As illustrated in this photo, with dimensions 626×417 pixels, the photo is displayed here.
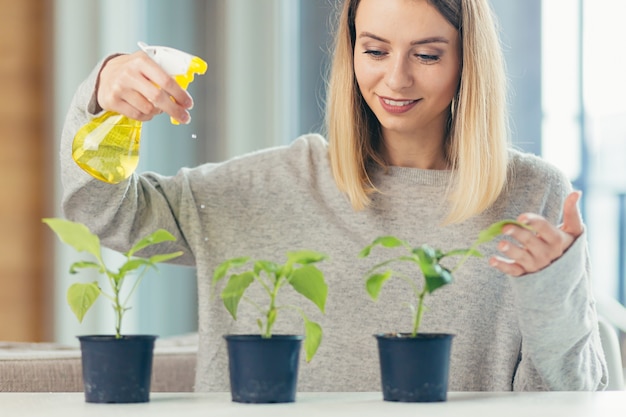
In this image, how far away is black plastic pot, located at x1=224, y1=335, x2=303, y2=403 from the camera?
3.22 feet

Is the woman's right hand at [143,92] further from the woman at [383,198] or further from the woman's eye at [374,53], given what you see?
the woman's eye at [374,53]

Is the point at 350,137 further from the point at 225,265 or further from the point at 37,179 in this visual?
the point at 37,179

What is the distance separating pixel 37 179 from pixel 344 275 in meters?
1.97

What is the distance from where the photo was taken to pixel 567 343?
4.35ft

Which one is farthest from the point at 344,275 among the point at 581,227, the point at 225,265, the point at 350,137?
the point at 225,265

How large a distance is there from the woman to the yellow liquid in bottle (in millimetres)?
63

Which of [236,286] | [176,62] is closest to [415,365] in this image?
[236,286]

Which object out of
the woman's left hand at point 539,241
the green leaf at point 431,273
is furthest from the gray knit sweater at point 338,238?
the green leaf at point 431,273

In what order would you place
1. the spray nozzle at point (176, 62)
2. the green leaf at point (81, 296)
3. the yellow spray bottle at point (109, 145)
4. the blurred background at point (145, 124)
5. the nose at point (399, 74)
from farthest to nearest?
1. the blurred background at point (145, 124)
2. the nose at point (399, 74)
3. the yellow spray bottle at point (109, 145)
4. the spray nozzle at point (176, 62)
5. the green leaf at point (81, 296)

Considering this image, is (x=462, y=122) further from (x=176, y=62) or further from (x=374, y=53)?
(x=176, y=62)

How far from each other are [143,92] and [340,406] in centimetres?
44

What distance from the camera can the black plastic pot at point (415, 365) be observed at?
98 cm

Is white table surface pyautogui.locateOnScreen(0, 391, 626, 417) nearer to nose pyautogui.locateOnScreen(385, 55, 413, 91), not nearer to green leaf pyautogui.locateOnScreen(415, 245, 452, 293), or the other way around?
green leaf pyautogui.locateOnScreen(415, 245, 452, 293)

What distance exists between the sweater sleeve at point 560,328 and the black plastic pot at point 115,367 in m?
0.46
